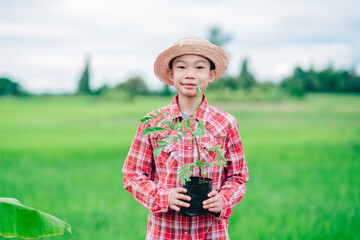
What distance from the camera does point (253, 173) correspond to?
24.4 ft

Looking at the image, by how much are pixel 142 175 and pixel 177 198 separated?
29cm

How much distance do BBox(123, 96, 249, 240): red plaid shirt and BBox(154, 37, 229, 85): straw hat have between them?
0.83 feet

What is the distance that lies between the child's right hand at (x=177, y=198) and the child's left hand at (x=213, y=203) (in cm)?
8

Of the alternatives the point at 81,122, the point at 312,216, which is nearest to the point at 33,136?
the point at 81,122

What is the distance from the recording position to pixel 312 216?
4.80 meters

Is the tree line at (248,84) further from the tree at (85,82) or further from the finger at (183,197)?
the finger at (183,197)

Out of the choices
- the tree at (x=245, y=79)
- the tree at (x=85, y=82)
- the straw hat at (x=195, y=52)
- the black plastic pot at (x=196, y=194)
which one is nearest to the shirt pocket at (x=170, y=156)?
the black plastic pot at (x=196, y=194)

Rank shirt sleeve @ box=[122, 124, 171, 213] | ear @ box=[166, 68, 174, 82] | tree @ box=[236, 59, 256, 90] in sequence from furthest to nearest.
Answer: tree @ box=[236, 59, 256, 90], ear @ box=[166, 68, 174, 82], shirt sleeve @ box=[122, 124, 171, 213]

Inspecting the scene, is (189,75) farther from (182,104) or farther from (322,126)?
(322,126)

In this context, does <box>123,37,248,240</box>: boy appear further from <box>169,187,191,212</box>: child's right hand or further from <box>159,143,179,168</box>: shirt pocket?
<box>169,187,191,212</box>: child's right hand

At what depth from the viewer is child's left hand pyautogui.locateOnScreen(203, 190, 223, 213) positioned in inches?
65.3

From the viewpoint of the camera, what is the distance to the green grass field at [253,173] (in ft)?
14.8

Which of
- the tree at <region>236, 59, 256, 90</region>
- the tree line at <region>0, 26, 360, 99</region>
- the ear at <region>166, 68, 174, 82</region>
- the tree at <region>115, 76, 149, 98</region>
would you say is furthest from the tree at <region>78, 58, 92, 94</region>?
the ear at <region>166, 68, 174, 82</region>

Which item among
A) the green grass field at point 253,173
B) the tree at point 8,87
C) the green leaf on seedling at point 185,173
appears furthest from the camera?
the tree at point 8,87
